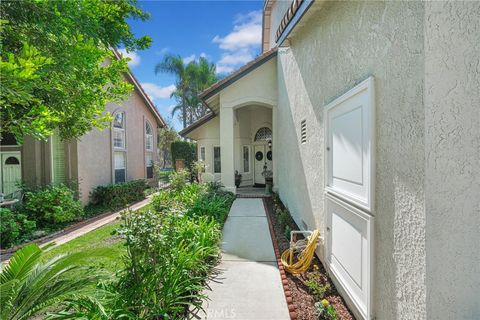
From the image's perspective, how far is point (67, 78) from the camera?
153 inches

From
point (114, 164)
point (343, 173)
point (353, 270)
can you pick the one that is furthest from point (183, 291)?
point (114, 164)

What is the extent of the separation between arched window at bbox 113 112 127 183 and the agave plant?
12.1 meters

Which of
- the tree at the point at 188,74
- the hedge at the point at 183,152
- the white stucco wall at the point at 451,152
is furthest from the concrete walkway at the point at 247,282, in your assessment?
the tree at the point at 188,74

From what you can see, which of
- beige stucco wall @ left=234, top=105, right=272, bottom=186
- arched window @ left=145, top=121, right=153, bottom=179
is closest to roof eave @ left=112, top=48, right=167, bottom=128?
arched window @ left=145, top=121, right=153, bottom=179

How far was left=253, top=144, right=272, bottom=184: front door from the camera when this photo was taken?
52.5 ft

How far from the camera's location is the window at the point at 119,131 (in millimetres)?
14263

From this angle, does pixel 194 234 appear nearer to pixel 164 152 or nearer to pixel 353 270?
pixel 353 270

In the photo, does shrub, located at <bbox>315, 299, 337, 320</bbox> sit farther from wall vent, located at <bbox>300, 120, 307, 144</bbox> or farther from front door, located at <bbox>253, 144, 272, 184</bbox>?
front door, located at <bbox>253, 144, 272, 184</bbox>

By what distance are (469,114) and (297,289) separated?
3.45 meters

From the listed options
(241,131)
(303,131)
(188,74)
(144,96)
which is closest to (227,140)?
(241,131)

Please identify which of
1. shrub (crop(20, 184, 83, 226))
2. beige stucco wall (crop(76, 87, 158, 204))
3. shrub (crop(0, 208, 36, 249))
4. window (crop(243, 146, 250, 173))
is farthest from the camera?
window (crop(243, 146, 250, 173))

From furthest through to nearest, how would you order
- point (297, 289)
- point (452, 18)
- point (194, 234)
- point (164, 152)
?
point (164, 152), point (194, 234), point (297, 289), point (452, 18)

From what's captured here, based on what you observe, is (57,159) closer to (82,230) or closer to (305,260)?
(82,230)

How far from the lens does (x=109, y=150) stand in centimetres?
1348
